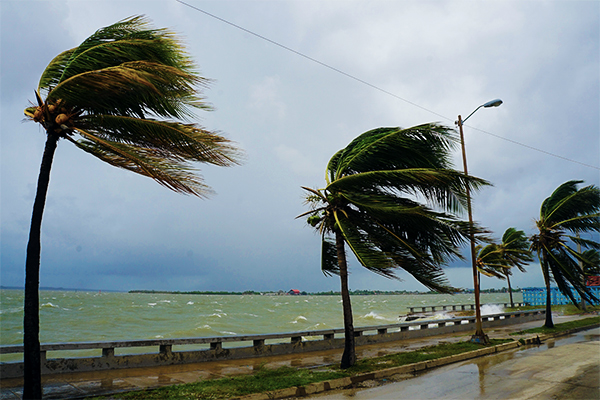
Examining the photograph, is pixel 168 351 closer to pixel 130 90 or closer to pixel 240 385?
pixel 240 385

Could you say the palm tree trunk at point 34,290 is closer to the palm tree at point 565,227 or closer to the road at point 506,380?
the road at point 506,380

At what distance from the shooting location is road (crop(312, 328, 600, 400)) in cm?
782

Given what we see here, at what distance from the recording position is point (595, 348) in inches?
559

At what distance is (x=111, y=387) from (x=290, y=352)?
20.7 ft

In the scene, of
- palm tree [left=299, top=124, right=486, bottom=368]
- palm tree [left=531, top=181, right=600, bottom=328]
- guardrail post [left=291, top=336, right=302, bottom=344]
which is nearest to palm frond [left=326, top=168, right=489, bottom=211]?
palm tree [left=299, top=124, right=486, bottom=368]

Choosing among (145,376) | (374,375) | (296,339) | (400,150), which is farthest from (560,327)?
(145,376)

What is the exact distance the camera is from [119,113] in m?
6.77

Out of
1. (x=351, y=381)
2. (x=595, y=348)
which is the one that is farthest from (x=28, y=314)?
(x=595, y=348)

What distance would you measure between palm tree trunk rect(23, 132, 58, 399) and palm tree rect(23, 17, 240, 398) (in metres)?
0.01

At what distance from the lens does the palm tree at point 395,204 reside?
940 centimetres

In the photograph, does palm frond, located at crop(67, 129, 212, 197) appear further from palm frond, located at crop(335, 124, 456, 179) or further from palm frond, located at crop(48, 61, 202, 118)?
palm frond, located at crop(335, 124, 456, 179)

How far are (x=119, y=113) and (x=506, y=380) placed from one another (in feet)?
31.6

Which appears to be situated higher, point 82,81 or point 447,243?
point 82,81

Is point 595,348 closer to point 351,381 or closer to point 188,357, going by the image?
point 351,381
